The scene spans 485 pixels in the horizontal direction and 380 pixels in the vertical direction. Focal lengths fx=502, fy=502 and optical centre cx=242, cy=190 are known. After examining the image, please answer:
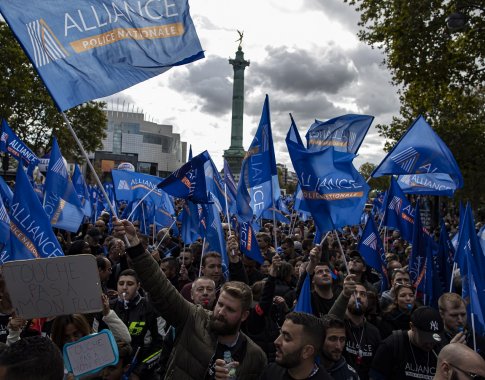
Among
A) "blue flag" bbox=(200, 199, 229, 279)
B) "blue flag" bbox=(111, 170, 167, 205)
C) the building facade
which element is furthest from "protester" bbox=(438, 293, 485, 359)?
the building facade

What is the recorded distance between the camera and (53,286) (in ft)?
8.95

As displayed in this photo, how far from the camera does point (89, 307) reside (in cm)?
276

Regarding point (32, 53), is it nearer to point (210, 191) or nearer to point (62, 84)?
point (62, 84)

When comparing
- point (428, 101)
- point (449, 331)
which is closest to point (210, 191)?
point (449, 331)

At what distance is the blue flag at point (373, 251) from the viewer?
7.48m

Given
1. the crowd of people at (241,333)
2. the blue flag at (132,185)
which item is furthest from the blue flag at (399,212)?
the blue flag at (132,185)

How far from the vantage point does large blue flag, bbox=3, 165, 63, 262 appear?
527cm

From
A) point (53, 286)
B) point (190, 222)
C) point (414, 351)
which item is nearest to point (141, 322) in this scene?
point (53, 286)

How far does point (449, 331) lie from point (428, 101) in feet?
45.3

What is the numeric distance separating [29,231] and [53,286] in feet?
9.61

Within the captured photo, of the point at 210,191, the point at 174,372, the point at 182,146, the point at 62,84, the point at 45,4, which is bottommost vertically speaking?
the point at 174,372

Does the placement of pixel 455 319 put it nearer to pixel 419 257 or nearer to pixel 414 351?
pixel 414 351

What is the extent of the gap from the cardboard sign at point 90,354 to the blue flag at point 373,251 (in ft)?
17.9

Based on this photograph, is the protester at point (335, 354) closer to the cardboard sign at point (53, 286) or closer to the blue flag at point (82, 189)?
the cardboard sign at point (53, 286)
